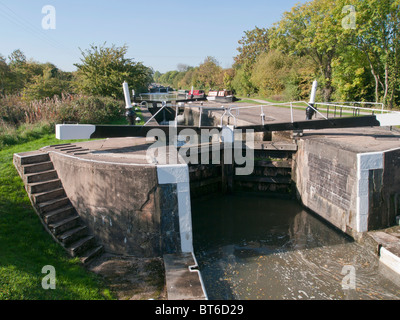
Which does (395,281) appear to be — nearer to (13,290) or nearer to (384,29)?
(13,290)

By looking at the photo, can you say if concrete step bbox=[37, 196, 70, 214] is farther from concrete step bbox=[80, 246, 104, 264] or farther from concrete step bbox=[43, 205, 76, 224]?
concrete step bbox=[80, 246, 104, 264]

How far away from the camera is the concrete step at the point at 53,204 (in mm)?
6301

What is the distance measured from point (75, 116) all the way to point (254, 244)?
9125 mm

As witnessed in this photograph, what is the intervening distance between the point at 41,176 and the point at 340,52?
19.5m

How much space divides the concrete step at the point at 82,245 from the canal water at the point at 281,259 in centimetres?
238

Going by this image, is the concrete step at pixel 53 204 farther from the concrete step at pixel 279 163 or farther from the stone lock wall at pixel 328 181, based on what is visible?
the stone lock wall at pixel 328 181

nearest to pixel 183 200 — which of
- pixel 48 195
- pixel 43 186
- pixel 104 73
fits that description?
pixel 48 195

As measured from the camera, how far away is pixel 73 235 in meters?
6.15

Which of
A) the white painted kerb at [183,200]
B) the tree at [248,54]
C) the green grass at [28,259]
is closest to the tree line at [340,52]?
the tree at [248,54]

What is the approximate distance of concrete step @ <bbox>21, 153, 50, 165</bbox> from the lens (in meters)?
7.04

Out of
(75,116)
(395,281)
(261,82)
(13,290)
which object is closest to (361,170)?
(395,281)

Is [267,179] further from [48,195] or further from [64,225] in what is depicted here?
[48,195]

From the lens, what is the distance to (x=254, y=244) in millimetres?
7164

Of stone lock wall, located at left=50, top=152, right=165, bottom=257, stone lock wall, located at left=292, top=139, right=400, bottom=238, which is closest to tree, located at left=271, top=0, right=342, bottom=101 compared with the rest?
stone lock wall, located at left=292, top=139, right=400, bottom=238
